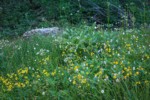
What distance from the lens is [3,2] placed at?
46.3 ft

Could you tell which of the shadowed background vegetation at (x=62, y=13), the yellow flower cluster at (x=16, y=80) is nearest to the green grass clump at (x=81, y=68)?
the yellow flower cluster at (x=16, y=80)

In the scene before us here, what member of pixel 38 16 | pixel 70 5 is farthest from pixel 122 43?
pixel 38 16

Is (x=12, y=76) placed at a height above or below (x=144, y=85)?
below

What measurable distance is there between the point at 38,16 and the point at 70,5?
1.55 metres

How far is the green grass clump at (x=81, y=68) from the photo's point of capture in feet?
13.7

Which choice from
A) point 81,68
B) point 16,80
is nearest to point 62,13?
point 16,80

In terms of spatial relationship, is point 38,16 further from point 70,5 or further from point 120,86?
Result: point 120,86

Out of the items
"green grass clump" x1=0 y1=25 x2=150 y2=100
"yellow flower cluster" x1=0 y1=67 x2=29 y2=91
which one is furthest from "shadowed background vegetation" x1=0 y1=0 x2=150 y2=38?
"yellow flower cluster" x1=0 y1=67 x2=29 y2=91

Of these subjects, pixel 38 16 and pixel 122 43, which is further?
pixel 38 16

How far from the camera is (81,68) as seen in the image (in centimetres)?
472

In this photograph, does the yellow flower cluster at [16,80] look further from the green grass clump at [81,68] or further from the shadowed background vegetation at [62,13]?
the shadowed background vegetation at [62,13]

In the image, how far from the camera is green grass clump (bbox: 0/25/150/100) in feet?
13.7

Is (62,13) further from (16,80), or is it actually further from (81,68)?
(81,68)

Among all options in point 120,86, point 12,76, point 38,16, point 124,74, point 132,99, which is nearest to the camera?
point 132,99
